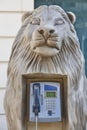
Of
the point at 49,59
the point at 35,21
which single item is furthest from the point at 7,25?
the point at 49,59

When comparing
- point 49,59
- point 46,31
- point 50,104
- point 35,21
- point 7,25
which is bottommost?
point 50,104

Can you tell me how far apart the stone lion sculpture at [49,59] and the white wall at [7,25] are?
2462 millimetres

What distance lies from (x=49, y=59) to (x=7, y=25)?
2.74 metres

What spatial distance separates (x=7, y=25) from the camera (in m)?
Result: 6.00

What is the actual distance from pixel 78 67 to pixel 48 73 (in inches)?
9.8

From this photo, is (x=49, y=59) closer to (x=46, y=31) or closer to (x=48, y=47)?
(x=48, y=47)

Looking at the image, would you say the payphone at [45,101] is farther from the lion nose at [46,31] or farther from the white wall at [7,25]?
the white wall at [7,25]

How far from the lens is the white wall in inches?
234

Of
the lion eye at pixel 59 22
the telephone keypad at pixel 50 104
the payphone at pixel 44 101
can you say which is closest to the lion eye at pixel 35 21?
the lion eye at pixel 59 22

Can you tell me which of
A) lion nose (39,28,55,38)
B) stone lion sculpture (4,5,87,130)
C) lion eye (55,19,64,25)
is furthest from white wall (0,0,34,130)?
lion nose (39,28,55,38)

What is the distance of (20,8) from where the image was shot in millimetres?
6102

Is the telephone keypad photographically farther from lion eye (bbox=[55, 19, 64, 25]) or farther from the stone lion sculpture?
lion eye (bbox=[55, 19, 64, 25])

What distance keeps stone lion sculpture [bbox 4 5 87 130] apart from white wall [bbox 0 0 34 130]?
2.46 metres

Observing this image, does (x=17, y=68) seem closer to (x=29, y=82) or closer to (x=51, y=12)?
(x=29, y=82)
